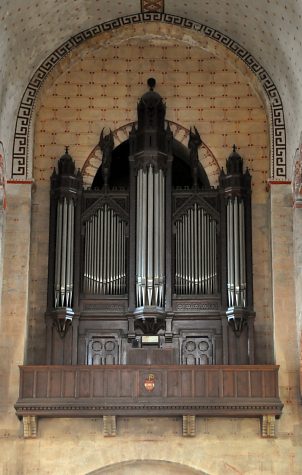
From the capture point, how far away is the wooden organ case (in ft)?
76.1

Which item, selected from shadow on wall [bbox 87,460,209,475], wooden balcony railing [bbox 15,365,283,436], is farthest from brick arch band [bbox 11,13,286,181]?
shadow on wall [bbox 87,460,209,475]

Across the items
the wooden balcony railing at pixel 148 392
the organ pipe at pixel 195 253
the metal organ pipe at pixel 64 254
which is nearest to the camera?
the wooden balcony railing at pixel 148 392

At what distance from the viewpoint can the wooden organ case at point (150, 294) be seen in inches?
913

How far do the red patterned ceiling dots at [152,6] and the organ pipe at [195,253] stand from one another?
4.84 m

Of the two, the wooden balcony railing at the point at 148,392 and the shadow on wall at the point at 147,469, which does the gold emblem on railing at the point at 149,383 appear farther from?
the shadow on wall at the point at 147,469

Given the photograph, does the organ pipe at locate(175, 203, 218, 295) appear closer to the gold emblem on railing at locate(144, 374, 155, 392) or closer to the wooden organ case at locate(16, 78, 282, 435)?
the wooden organ case at locate(16, 78, 282, 435)

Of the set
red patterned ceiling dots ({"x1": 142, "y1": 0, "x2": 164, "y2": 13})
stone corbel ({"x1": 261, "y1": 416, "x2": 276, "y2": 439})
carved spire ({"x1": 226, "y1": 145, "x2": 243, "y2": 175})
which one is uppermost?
red patterned ceiling dots ({"x1": 142, "y1": 0, "x2": 164, "y2": 13})

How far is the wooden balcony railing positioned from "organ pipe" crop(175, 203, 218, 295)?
7.16 ft

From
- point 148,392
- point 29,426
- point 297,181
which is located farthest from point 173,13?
point 29,426

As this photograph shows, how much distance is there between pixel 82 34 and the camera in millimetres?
26250

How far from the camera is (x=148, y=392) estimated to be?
76.1 ft

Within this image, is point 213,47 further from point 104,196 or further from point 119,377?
point 119,377

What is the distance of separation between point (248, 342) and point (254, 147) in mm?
4848

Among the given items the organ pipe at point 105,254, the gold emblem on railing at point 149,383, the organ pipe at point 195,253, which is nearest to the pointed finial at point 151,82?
the organ pipe at point 195,253
